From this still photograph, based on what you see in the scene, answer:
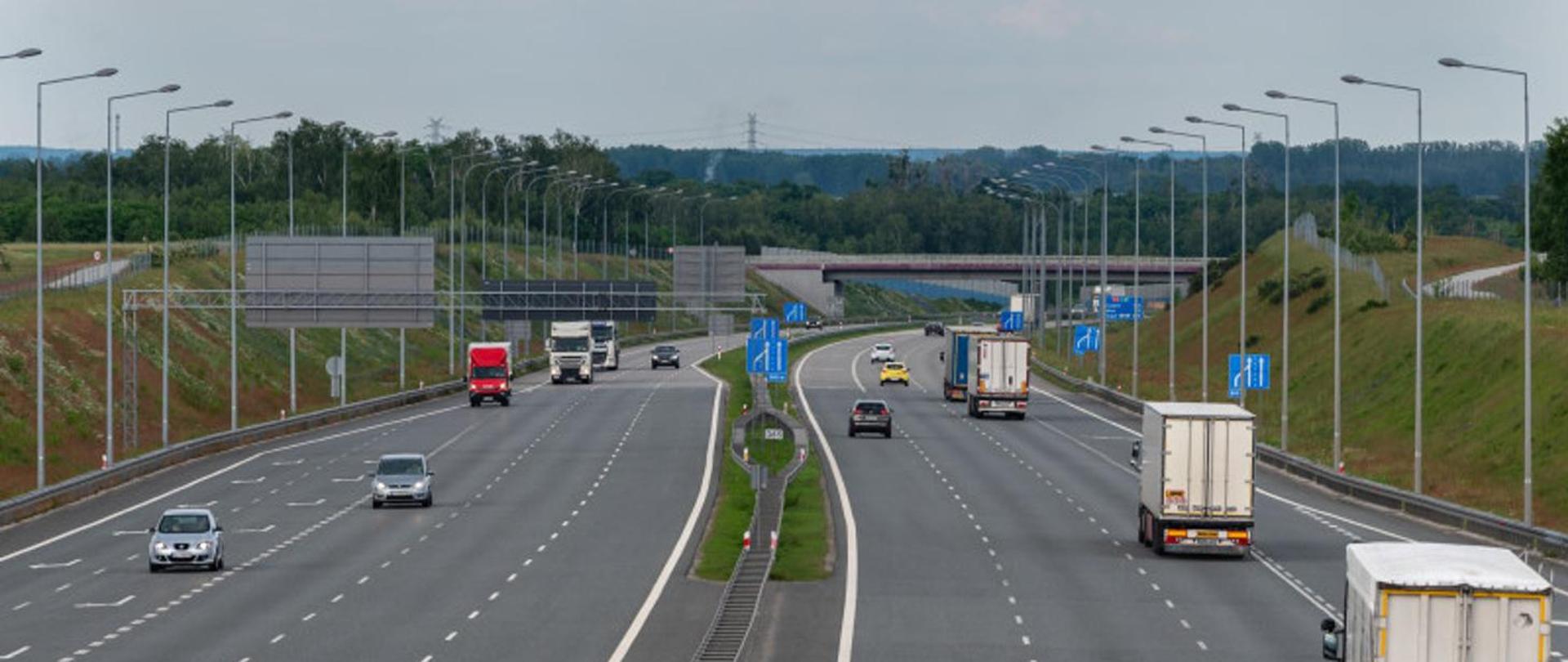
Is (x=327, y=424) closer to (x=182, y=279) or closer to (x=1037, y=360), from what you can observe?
(x=182, y=279)

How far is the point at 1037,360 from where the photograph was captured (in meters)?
163

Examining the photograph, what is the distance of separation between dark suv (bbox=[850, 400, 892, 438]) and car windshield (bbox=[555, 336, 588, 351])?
46.6 metres

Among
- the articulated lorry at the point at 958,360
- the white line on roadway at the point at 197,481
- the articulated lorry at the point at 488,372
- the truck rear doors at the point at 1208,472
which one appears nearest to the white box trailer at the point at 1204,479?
the truck rear doors at the point at 1208,472

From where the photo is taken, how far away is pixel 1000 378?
109 meters

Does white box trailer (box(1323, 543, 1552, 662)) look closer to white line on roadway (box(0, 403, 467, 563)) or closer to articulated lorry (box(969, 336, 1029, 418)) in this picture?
white line on roadway (box(0, 403, 467, 563))

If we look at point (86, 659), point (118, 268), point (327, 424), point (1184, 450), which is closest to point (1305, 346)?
point (327, 424)

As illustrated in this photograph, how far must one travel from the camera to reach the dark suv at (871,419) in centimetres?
9862

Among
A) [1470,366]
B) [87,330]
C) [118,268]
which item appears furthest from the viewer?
[118,268]

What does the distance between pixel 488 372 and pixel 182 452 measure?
114 ft

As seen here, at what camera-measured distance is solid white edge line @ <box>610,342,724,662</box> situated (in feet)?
142

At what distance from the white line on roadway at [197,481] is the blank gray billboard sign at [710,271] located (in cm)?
1834

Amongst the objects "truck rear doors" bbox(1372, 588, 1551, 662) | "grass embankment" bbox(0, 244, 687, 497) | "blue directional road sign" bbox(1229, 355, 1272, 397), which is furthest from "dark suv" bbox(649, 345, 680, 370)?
"truck rear doors" bbox(1372, 588, 1551, 662)

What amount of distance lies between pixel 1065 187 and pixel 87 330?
5953cm

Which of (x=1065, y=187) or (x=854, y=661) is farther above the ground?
(x=1065, y=187)
